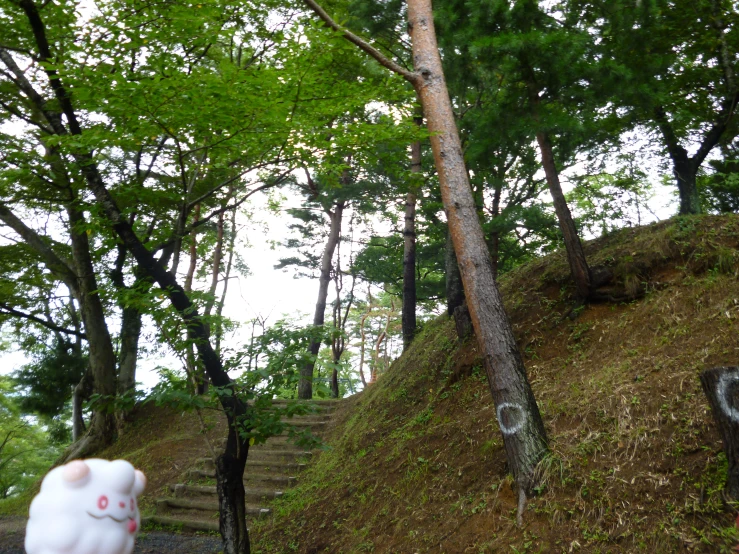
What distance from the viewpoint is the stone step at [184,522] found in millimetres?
7656

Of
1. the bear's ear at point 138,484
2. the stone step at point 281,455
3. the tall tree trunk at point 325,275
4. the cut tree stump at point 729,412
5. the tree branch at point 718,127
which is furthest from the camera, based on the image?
the tall tree trunk at point 325,275

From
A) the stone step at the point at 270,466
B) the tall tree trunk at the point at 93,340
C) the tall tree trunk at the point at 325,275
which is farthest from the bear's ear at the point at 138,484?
the tall tree trunk at the point at 325,275

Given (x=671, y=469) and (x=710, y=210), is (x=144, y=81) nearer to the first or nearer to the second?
(x=671, y=469)

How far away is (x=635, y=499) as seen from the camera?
352 cm

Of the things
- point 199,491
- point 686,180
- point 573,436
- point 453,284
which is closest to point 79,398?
point 199,491

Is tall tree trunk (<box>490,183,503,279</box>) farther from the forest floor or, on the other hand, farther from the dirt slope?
the dirt slope

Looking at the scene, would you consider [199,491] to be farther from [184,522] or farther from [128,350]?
[128,350]

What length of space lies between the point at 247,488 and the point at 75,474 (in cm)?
695

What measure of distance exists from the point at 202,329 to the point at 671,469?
4310 millimetres

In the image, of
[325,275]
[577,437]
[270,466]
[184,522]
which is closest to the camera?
[577,437]

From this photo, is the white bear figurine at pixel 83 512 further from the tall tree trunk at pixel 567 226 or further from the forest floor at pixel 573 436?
the tall tree trunk at pixel 567 226

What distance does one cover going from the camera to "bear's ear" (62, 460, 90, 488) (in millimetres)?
2182

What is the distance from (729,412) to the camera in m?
3.12

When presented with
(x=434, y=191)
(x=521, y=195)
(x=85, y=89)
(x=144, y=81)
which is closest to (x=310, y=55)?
(x=144, y=81)
